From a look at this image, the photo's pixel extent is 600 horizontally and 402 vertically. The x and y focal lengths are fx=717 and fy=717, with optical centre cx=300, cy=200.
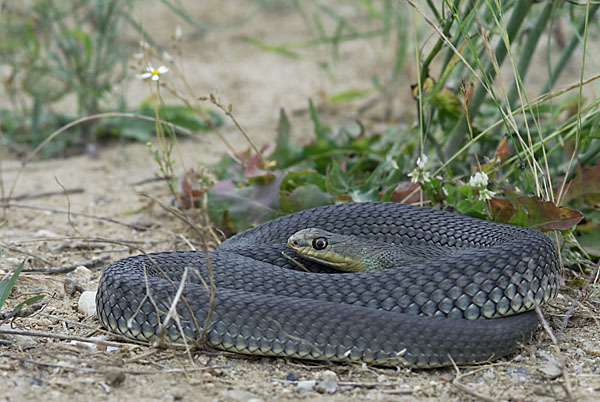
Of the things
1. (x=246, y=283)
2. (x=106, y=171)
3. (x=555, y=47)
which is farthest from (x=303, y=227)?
(x=555, y=47)

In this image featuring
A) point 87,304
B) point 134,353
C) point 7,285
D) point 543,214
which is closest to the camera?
point 134,353

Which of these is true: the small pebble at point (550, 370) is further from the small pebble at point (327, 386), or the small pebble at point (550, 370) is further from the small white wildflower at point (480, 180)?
the small white wildflower at point (480, 180)

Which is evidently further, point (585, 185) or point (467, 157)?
point (467, 157)

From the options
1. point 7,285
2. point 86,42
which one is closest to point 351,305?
point 7,285

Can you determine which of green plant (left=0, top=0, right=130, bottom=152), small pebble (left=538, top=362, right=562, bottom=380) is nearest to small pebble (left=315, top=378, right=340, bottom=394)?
small pebble (left=538, top=362, right=562, bottom=380)

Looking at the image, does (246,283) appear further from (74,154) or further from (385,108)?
(385,108)

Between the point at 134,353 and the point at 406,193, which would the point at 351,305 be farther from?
the point at 406,193

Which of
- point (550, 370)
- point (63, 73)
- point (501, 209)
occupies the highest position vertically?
point (63, 73)
